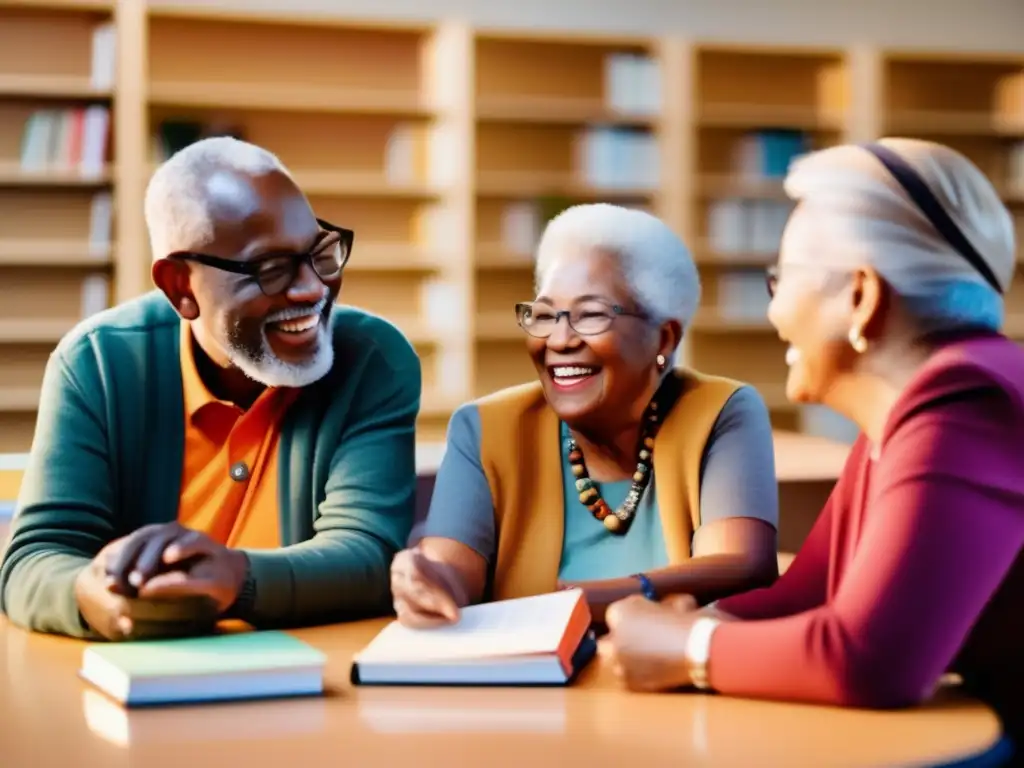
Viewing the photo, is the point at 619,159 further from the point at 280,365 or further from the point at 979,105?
the point at 280,365

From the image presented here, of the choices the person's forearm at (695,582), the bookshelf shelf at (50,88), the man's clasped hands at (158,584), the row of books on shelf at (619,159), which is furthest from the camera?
the row of books on shelf at (619,159)

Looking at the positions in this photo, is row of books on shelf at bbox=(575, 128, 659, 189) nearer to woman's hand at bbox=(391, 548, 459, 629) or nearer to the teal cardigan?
the teal cardigan

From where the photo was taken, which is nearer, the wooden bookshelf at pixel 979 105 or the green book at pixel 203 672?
the green book at pixel 203 672

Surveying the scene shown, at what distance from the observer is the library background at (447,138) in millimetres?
5691

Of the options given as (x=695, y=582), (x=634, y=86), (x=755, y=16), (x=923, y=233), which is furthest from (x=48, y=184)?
(x=923, y=233)

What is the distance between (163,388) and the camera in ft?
6.01

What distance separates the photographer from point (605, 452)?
69.9 inches

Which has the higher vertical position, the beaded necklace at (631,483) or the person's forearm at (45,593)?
the beaded necklace at (631,483)

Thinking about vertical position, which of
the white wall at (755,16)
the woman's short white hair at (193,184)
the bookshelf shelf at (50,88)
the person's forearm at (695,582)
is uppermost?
the white wall at (755,16)

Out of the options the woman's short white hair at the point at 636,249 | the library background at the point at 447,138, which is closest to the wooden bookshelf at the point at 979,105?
the library background at the point at 447,138

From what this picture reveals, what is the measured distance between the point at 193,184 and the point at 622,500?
68 cm

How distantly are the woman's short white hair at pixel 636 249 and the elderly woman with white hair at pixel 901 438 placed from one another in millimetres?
358

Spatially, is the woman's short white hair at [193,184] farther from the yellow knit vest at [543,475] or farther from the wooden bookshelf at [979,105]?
the wooden bookshelf at [979,105]

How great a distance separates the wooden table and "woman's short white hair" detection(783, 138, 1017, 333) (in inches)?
14.8
